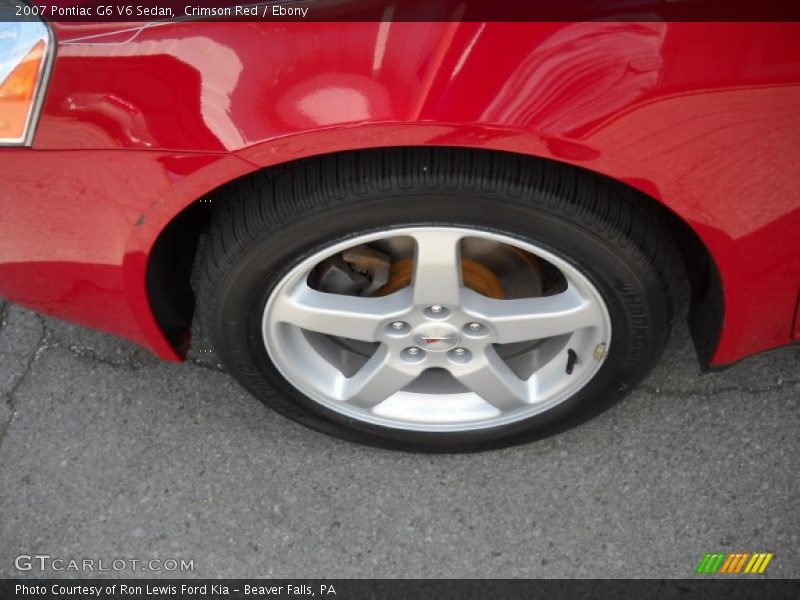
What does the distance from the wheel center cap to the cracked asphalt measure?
39 cm

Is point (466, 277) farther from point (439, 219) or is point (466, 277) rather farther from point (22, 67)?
point (22, 67)

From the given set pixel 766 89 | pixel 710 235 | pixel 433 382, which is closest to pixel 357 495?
pixel 433 382

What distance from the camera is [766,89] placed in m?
1.38

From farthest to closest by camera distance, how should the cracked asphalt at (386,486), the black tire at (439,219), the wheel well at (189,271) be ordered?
the cracked asphalt at (386,486) → the wheel well at (189,271) → the black tire at (439,219)

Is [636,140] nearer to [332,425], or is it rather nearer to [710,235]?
[710,235]

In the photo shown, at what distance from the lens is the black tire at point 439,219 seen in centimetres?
154

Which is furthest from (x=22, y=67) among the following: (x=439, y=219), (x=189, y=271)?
(x=439, y=219)

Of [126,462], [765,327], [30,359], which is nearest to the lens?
[765,327]

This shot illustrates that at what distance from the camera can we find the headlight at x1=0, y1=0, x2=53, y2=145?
57.6 inches

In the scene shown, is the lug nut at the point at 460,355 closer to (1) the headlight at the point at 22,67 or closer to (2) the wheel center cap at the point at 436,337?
(2) the wheel center cap at the point at 436,337

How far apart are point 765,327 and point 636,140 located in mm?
596

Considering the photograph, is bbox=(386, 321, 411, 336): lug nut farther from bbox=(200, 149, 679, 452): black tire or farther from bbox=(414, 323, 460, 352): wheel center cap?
bbox=(200, 149, 679, 452): black tire

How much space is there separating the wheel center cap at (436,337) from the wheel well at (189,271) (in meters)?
0.47

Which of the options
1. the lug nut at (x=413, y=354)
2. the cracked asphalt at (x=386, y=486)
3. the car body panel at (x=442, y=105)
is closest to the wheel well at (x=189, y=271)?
the car body panel at (x=442, y=105)
